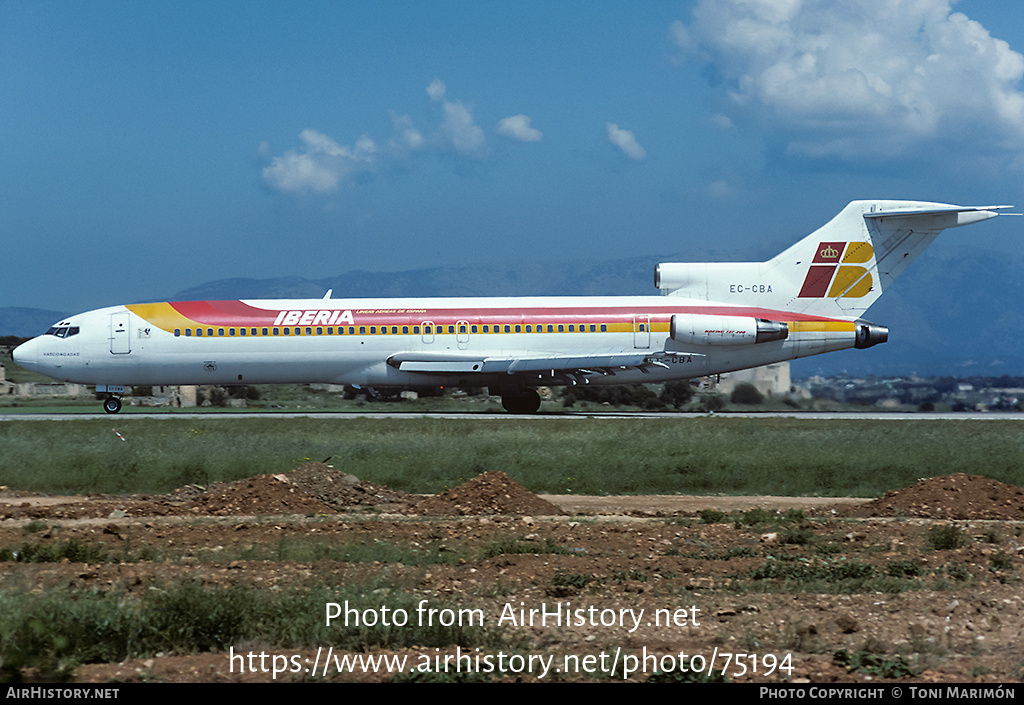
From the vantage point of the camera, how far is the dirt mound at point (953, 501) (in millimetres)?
18891

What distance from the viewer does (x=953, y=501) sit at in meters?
19.2

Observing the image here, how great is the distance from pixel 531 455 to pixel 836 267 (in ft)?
67.0

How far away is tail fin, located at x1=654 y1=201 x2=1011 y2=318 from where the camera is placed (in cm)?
4041

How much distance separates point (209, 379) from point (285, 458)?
1545cm

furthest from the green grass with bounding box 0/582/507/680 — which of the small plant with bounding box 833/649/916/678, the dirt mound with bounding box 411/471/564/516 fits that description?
the dirt mound with bounding box 411/471/564/516

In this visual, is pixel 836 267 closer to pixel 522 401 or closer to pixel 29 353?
pixel 522 401

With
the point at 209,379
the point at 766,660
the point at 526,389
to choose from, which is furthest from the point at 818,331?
the point at 766,660

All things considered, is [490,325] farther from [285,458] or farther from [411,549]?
[411,549]

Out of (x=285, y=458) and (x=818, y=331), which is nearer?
(x=285, y=458)

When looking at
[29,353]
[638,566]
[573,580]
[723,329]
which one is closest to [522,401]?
[723,329]

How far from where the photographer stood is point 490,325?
38531 millimetres

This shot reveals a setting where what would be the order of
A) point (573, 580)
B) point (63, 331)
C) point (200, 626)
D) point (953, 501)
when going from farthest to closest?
1. point (63, 331)
2. point (953, 501)
3. point (573, 580)
4. point (200, 626)

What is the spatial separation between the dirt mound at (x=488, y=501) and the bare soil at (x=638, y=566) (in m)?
0.05

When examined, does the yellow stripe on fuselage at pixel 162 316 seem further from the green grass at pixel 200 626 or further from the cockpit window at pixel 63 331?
the green grass at pixel 200 626
